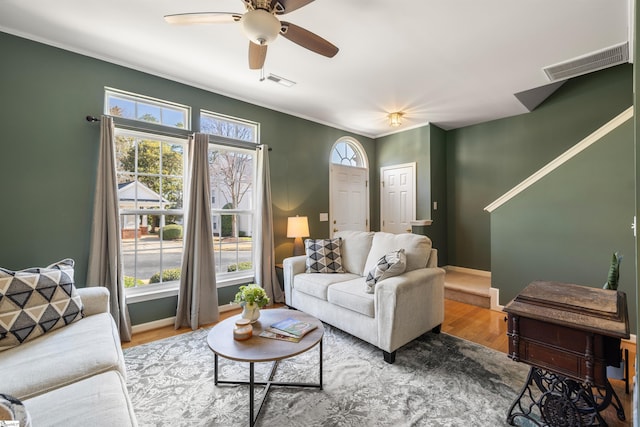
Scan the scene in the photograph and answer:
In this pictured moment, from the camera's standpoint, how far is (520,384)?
1.95 m

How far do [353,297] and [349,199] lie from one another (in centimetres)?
268

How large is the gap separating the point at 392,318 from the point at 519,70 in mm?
2837

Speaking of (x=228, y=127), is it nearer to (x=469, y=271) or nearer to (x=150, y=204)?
(x=150, y=204)

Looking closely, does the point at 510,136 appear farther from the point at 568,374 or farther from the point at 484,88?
the point at 568,374

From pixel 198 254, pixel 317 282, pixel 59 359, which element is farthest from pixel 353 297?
pixel 59 359

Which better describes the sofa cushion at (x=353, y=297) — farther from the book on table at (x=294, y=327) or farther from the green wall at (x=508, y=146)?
the green wall at (x=508, y=146)

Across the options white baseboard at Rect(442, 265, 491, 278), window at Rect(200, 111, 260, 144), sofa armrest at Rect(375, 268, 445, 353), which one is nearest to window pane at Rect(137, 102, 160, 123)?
window at Rect(200, 111, 260, 144)

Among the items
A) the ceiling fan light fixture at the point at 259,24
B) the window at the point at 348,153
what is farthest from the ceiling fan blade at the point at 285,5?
the window at the point at 348,153

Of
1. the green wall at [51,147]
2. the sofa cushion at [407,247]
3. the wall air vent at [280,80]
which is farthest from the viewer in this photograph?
the wall air vent at [280,80]

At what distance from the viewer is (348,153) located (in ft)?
16.6

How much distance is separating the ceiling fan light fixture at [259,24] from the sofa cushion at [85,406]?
1.91m

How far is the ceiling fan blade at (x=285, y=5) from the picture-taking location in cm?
156

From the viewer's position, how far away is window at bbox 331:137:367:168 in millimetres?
4805

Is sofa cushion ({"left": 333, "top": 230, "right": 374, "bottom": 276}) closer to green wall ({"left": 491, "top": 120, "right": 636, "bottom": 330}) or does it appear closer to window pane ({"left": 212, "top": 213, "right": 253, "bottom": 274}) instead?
window pane ({"left": 212, "top": 213, "right": 253, "bottom": 274})
